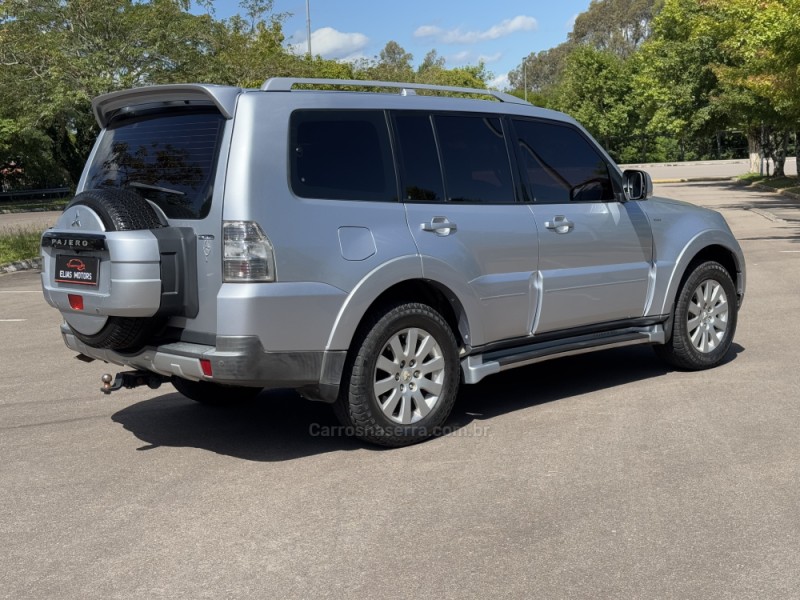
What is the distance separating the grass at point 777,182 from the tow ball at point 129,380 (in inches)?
1275

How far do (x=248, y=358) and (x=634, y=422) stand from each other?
2.53 m

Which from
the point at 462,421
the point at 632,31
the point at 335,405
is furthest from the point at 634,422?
the point at 632,31

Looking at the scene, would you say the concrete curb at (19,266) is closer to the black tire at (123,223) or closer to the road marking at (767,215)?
the black tire at (123,223)

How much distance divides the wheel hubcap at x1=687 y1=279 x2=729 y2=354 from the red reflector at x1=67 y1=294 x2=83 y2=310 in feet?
14.5

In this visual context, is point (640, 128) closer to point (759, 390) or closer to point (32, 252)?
point (32, 252)

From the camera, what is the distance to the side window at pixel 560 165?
6.69m

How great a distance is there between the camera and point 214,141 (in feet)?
17.7

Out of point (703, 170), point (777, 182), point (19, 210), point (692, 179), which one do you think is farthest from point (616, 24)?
point (19, 210)

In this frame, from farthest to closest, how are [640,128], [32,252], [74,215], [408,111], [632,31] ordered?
[632,31] < [640,128] < [32,252] < [408,111] < [74,215]

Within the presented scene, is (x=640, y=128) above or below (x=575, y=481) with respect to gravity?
above

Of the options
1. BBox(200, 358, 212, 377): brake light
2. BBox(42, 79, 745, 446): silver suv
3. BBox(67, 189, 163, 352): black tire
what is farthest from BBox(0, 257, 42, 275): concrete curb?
BBox(200, 358, 212, 377): brake light

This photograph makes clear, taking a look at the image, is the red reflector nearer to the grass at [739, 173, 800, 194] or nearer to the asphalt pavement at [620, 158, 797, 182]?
the grass at [739, 173, 800, 194]

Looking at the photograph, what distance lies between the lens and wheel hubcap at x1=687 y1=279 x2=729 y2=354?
7.64 m
